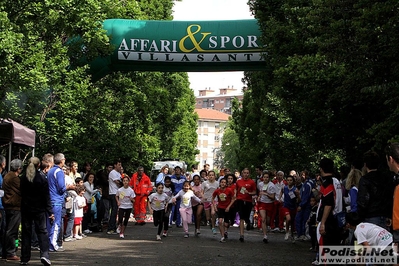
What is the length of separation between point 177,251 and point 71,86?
34.1 feet

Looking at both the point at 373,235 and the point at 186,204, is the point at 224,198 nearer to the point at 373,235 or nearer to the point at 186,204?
the point at 186,204

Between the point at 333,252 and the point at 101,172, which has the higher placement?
the point at 101,172

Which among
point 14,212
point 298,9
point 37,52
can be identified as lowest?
point 14,212

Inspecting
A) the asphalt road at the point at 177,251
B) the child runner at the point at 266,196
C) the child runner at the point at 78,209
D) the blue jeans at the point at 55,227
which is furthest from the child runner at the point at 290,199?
the blue jeans at the point at 55,227

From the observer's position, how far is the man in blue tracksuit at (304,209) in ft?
66.4

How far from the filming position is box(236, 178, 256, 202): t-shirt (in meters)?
21.5

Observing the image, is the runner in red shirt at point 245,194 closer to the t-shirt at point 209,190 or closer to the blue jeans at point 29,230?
the t-shirt at point 209,190

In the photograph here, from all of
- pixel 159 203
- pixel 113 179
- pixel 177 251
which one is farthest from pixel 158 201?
pixel 177 251

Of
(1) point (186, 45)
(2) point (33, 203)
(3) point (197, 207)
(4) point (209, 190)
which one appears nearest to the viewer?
(2) point (33, 203)

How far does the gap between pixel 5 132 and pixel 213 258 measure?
19.7 feet

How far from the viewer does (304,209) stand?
2069cm

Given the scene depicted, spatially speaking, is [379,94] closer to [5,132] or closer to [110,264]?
[110,264]

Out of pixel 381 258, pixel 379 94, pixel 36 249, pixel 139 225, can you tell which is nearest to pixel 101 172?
pixel 139 225

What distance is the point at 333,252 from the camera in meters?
11.3
